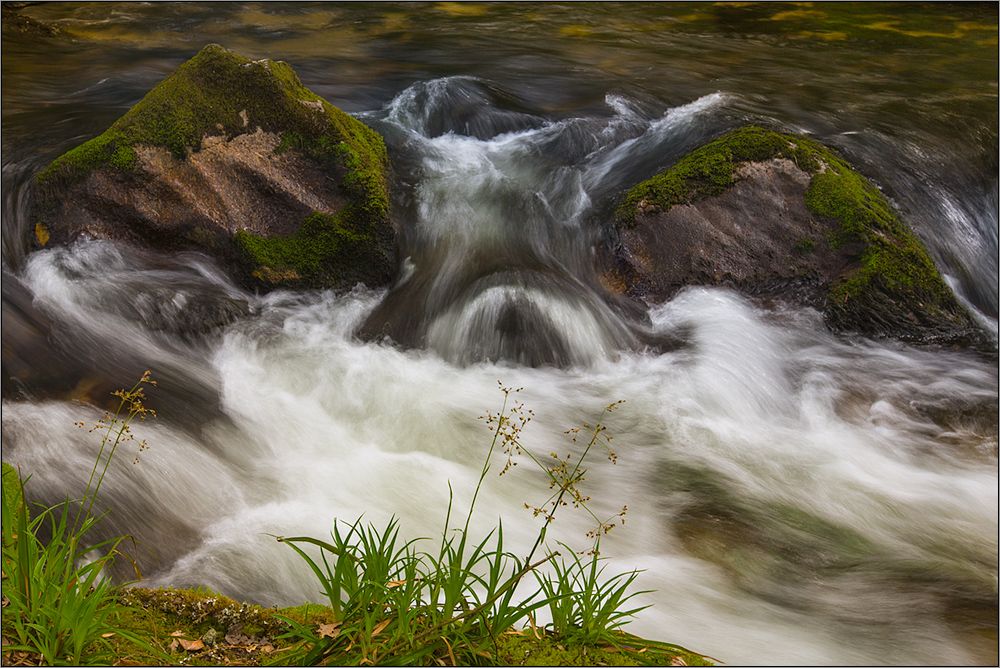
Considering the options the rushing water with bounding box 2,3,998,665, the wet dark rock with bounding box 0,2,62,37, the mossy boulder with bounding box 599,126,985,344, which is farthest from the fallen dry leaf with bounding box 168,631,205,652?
the wet dark rock with bounding box 0,2,62,37

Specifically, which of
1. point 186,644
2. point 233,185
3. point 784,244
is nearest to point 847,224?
point 784,244

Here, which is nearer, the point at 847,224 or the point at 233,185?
the point at 233,185

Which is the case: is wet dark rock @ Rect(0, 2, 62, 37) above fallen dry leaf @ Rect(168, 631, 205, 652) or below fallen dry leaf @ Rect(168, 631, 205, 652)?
above

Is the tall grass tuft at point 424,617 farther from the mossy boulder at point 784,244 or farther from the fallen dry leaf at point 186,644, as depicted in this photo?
the mossy boulder at point 784,244

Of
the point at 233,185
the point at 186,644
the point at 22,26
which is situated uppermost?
the point at 22,26

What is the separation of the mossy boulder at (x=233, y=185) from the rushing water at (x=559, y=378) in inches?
9.6

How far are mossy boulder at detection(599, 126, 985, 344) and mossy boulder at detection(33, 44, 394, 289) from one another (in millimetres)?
2325

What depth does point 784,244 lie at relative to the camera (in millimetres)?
5375

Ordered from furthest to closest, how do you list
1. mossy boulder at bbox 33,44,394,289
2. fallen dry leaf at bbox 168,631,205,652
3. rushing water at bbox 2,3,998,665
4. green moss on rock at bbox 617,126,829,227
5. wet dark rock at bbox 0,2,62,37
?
1. wet dark rock at bbox 0,2,62,37
2. green moss on rock at bbox 617,126,829,227
3. mossy boulder at bbox 33,44,394,289
4. rushing water at bbox 2,3,998,665
5. fallen dry leaf at bbox 168,631,205,652

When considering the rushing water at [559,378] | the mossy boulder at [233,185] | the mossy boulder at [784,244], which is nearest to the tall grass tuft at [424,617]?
the rushing water at [559,378]

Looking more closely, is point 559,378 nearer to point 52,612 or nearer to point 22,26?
point 52,612

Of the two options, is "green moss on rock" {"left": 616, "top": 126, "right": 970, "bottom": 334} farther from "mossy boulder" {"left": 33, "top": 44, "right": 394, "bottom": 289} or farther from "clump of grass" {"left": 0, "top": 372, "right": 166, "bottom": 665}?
"clump of grass" {"left": 0, "top": 372, "right": 166, "bottom": 665}

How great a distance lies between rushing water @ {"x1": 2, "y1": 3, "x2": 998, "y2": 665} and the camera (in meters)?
3.25

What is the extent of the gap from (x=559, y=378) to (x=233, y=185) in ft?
10.4
